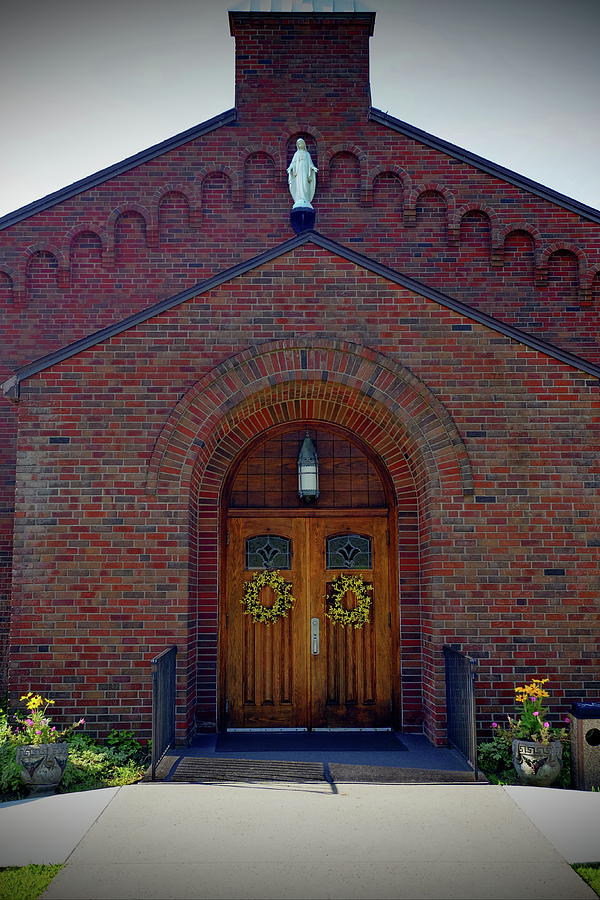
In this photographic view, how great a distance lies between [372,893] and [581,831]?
6.59 feet

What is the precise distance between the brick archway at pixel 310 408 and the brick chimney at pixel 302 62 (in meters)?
4.85

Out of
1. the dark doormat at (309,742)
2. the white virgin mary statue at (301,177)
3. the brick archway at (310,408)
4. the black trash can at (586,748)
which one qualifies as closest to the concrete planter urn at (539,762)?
the black trash can at (586,748)

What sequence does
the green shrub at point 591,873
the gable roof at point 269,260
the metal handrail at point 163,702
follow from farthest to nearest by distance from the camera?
the gable roof at point 269,260, the metal handrail at point 163,702, the green shrub at point 591,873

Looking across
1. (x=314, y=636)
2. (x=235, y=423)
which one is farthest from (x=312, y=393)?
(x=314, y=636)

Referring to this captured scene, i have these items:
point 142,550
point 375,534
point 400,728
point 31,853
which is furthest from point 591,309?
point 31,853

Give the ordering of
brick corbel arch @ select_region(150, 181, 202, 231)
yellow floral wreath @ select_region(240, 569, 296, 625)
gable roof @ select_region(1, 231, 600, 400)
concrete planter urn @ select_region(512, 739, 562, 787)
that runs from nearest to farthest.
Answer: concrete planter urn @ select_region(512, 739, 562, 787)
gable roof @ select_region(1, 231, 600, 400)
yellow floral wreath @ select_region(240, 569, 296, 625)
brick corbel arch @ select_region(150, 181, 202, 231)

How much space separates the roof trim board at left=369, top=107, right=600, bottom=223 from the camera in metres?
11.4

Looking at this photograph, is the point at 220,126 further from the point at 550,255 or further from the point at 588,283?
the point at 588,283

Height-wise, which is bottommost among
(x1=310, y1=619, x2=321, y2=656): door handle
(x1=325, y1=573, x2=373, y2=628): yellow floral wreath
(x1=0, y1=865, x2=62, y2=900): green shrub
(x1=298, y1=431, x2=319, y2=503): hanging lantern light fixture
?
(x1=0, y1=865, x2=62, y2=900): green shrub

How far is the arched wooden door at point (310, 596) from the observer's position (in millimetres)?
9461

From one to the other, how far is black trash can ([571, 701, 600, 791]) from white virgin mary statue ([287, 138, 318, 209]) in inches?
289

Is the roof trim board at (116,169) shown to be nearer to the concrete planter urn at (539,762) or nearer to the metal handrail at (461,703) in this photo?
the metal handrail at (461,703)

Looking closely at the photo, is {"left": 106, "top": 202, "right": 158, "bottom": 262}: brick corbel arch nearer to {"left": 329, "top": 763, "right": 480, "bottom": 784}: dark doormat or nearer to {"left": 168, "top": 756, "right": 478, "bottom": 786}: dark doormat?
{"left": 168, "top": 756, "right": 478, "bottom": 786}: dark doormat

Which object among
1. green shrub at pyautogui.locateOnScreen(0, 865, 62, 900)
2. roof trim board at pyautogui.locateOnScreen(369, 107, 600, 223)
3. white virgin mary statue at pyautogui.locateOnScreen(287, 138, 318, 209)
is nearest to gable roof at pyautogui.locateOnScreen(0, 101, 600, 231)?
roof trim board at pyautogui.locateOnScreen(369, 107, 600, 223)
